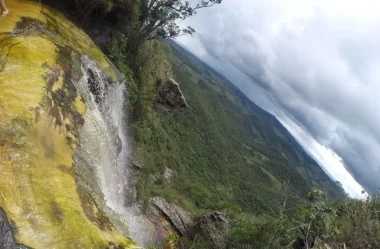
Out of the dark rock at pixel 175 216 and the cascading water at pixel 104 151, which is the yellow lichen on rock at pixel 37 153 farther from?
the dark rock at pixel 175 216

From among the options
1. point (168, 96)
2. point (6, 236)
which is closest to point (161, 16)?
point (168, 96)

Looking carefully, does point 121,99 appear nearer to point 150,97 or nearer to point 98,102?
point 98,102

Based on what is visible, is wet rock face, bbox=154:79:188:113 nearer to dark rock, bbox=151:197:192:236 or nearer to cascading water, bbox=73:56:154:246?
cascading water, bbox=73:56:154:246

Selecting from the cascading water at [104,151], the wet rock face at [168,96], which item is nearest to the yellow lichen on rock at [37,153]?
the cascading water at [104,151]

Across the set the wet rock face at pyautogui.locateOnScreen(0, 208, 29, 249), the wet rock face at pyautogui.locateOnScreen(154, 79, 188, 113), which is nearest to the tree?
the wet rock face at pyautogui.locateOnScreen(154, 79, 188, 113)

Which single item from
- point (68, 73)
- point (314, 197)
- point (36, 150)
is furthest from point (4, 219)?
point (314, 197)

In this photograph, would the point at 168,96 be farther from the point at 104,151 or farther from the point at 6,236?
the point at 6,236
